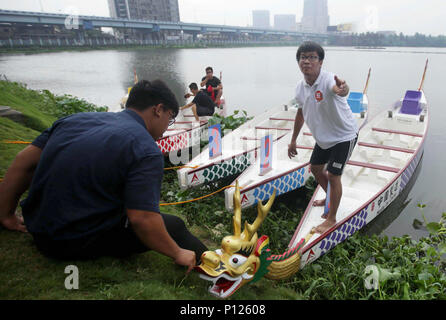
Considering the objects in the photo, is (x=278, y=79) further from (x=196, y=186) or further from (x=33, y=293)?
(x=33, y=293)

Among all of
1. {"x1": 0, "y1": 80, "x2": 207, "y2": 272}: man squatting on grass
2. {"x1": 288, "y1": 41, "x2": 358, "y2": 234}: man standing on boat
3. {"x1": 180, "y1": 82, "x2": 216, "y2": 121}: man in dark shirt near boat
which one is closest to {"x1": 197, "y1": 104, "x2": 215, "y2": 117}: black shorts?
{"x1": 180, "y1": 82, "x2": 216, "y2": 121}: man in dark shirt near boat

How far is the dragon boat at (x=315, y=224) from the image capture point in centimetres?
221

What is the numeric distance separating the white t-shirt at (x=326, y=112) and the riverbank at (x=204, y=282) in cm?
161

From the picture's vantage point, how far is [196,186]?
17.4 ft

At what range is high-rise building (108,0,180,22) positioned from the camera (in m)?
95.9

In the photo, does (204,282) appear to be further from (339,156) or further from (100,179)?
(339,156)

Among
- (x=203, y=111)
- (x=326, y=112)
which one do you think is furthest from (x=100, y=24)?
(x=326, y=112)

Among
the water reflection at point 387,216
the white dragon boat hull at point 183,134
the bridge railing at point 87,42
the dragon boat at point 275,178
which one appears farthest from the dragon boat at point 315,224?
the bridge railing at point 87,42

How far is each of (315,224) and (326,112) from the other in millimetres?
1639

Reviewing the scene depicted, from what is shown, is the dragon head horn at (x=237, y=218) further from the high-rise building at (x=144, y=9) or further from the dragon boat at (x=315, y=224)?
the high-rise building at (x=144, y=9)

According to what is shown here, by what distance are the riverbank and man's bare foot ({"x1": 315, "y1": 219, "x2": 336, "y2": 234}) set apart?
0.39 m
